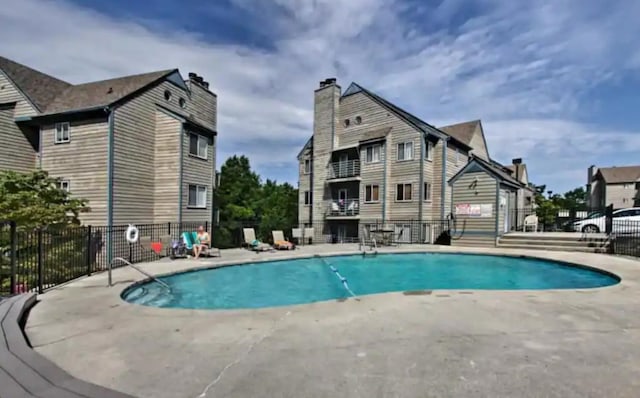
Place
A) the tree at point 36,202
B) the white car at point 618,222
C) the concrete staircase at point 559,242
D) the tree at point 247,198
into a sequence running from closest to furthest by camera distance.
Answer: the tree at point 36,202
the concrete staircase at point 559,242
the white car at point 618,222
the tree at point 247,198

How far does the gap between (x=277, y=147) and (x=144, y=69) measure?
25.8m

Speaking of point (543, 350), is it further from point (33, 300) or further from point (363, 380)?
point (33, 300)

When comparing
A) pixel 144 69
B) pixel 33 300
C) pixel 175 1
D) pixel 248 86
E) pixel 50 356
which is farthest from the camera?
pixel 248 86

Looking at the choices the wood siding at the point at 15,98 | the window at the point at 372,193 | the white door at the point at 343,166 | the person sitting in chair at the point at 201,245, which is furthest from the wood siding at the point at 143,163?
the window at the point at 372,193

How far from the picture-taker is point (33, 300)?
5.84 m

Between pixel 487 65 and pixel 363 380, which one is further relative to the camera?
pixel 487 65

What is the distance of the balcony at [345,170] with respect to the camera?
76.9 ft

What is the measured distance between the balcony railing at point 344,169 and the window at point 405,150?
3188 millimetres

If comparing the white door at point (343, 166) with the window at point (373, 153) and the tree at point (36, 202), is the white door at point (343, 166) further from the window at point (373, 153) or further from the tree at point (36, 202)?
the tree at point (36, 202)

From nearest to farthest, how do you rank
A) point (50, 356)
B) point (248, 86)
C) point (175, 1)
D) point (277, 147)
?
point (50, 356) → point (175, 1) → point (248, 86) → point (277, 147)

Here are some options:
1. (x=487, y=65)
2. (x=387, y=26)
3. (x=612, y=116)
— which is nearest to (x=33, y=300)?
(x=387, y=26)

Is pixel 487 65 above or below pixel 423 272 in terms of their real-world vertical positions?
above

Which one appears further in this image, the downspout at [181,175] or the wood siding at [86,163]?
the downspout at [181,175]

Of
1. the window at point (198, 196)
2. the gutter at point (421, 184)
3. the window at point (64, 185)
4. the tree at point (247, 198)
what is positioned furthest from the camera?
the tree at point (247, 198)
